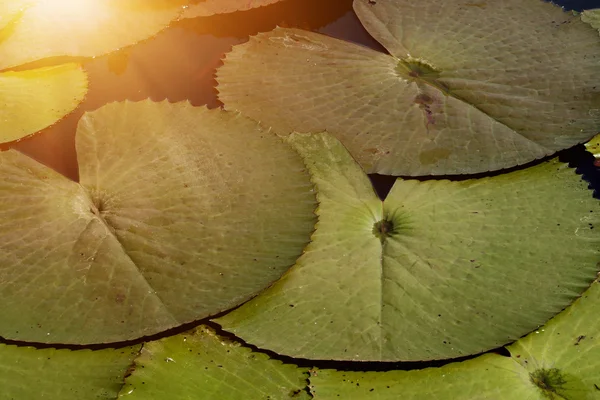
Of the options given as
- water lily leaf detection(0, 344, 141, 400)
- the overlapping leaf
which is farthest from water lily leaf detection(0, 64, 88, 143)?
water lily leaf detection(0, 344, 141, 400)

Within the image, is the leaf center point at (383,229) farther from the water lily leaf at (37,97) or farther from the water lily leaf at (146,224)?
the water lily leaf at (37,97)

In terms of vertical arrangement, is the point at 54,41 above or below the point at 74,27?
below

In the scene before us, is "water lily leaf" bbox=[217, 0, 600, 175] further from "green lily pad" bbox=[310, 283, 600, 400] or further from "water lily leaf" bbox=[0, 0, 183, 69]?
"green lily pad" bbox=[310, 283, 600, 400]

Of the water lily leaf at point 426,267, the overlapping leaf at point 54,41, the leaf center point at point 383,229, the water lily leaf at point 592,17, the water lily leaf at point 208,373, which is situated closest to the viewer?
the water lily leaf at point 208,373

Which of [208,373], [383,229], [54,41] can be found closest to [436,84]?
[383,229]

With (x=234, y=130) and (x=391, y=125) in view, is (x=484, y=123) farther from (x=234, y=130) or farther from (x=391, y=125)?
(x=234, y=130)

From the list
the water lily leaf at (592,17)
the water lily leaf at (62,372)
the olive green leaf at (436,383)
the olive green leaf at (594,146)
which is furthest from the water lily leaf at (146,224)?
the water lily leaf at (592,17)

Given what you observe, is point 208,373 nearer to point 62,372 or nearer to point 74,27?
point 62,372
